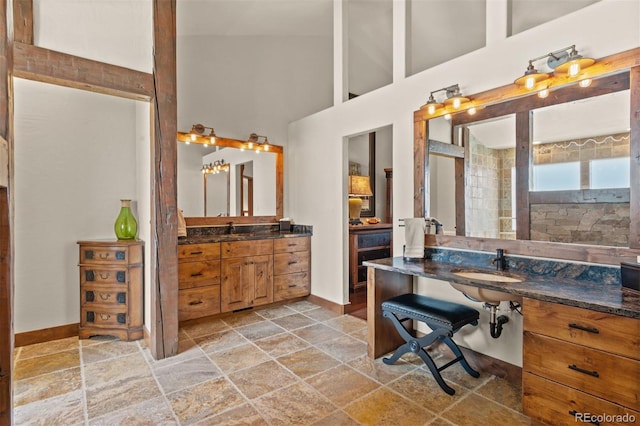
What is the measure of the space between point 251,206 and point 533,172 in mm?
3085

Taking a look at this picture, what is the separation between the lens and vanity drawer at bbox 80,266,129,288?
3.01 m

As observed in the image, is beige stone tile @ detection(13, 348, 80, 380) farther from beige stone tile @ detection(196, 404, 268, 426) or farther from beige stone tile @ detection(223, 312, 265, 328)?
beige stone tile @ detection(196, 404, 268, 426)

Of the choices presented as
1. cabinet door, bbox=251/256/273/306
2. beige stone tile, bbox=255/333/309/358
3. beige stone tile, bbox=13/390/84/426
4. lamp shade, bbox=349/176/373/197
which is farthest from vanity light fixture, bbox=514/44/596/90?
beige stone tile, bbox=13/390/84/426

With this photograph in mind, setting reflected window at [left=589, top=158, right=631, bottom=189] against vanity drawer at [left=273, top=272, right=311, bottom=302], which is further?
vanity drawer at [left=273, top=272, right=311, bottom=302]

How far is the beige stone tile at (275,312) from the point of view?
11.9ft

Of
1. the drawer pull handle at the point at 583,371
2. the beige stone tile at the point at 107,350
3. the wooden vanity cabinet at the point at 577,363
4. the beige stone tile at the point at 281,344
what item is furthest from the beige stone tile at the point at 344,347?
the beige stone tile at the point at 107,350

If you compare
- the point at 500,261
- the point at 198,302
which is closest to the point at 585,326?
the point at 500,261

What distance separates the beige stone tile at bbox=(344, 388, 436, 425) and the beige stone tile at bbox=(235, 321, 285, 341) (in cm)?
130

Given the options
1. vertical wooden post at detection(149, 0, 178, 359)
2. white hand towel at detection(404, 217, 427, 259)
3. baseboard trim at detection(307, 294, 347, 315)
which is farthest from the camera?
baseboard trim at detection(307, 294, 347, 315)

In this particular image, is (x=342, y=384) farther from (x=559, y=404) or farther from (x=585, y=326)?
(x=585, y=326)

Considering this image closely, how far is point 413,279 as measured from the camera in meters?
2.96

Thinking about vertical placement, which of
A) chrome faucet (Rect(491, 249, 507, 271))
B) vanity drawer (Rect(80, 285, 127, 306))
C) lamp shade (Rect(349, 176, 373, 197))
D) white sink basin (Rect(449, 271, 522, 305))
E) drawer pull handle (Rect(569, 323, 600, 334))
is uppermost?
lamp shade (Rect(349, 176, 373, 197))

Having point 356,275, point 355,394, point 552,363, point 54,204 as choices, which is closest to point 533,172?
point 552,363

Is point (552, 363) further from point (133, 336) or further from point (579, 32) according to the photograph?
point (133, 336)
